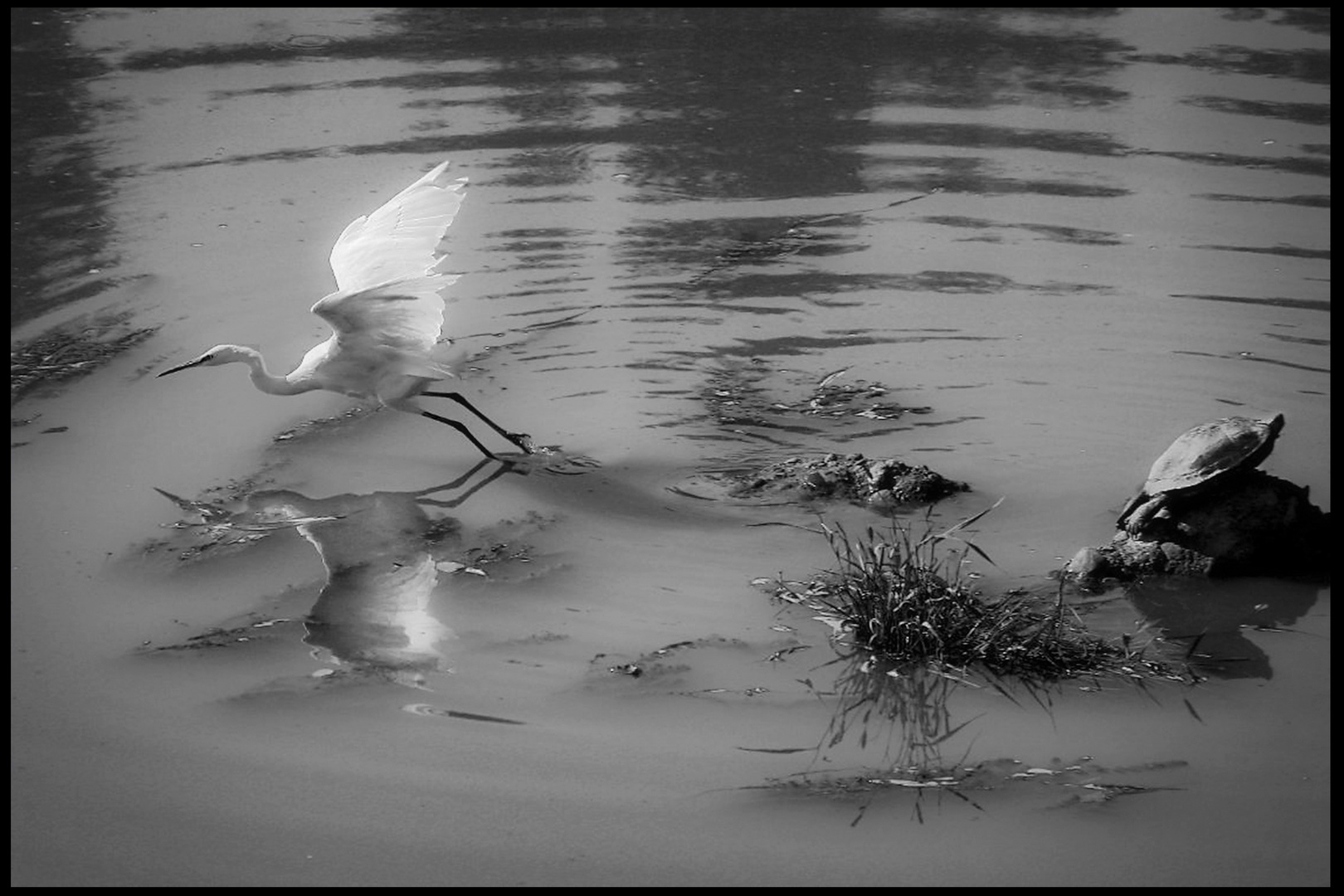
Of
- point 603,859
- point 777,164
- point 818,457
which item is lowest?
point 603,859

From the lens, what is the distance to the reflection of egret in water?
5.54 meters

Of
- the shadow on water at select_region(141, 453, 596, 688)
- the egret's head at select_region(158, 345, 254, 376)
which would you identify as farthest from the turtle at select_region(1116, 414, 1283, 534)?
the egret's head at select_region(158, 345, 254, 376)

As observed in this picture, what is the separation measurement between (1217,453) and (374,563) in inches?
131

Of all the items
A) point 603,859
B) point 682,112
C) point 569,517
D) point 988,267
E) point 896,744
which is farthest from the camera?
point 682,112

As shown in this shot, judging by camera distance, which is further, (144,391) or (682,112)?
(682,112)

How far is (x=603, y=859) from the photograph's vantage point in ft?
14.5

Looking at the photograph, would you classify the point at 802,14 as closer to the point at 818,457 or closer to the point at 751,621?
the point at 818,457

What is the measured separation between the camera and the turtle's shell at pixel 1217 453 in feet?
18.7

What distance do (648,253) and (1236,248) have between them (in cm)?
348

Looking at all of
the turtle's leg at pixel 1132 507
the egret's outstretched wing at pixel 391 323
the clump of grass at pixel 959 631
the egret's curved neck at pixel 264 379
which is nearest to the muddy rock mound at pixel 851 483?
the turtle's leg at pixel 1132 507

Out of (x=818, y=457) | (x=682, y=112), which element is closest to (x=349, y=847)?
(x=818, y=457)

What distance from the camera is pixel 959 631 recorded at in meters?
5.30

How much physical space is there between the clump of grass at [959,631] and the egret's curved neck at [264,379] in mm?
2958

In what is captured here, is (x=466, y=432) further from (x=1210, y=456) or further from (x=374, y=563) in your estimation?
(x=1210, y=456)
